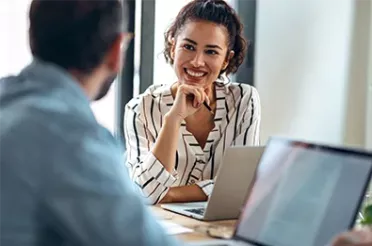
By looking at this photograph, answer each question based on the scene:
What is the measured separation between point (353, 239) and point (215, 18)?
4.65 feet

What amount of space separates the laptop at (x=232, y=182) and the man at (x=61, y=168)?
0.70 metres

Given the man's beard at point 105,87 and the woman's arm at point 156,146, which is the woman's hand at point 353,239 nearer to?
the man's beard at point 105,87

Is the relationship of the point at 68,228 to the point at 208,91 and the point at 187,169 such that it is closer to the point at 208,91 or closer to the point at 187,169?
the point at 187,169

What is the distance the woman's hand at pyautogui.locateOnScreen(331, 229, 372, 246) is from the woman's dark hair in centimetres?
139

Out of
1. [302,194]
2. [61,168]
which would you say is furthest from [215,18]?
[61,168]

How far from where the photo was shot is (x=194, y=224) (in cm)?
179

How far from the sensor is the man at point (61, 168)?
1014mm

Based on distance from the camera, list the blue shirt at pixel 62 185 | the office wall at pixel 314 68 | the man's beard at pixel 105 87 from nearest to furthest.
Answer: the blue shirt at pixel 62 185 < the man's beard at pixel 105 87 < the office wall at pixel 314 68

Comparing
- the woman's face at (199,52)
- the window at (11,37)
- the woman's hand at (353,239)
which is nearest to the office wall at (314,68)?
the woman's face at (199,52)

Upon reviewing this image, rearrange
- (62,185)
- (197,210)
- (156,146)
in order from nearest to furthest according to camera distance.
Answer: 1. (62,185)
2. (197,210)
3. (156,146)

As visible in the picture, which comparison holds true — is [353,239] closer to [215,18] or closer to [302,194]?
[302,194]

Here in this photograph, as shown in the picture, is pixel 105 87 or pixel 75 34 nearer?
pixel 75 34

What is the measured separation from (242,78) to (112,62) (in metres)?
2.25

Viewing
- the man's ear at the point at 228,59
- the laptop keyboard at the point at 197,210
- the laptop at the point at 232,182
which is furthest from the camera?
the man's ear at the point at 228,59
